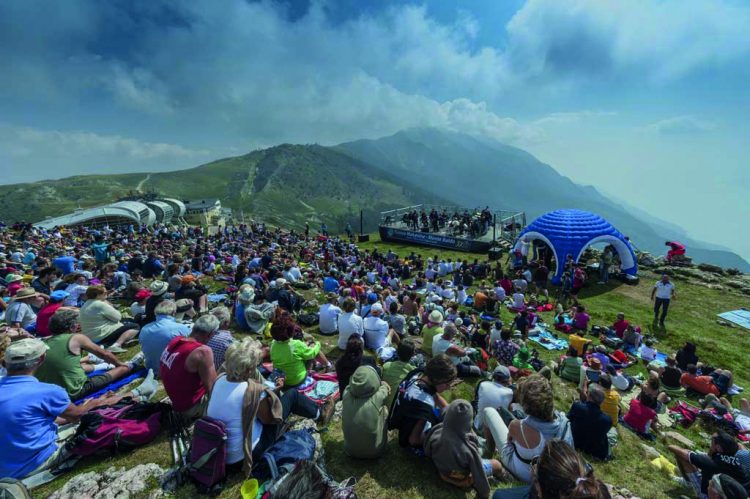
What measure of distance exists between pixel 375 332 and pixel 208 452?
533cm

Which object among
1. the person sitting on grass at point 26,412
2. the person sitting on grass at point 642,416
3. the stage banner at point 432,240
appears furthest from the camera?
the stage banner at point 432,240

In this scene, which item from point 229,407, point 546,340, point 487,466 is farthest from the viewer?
point 546,340

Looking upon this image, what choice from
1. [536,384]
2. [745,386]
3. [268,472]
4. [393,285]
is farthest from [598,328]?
[268,472]

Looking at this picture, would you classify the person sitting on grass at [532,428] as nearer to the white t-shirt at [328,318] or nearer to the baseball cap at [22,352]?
the baseball cap at [22,352]

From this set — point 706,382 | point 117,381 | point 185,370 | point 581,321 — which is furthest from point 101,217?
point 706,382

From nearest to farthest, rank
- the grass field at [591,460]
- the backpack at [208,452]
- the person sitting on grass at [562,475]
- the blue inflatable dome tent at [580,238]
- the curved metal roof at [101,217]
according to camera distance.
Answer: the person sitting on grass at [562,475] → the backpack at [208,452] → the grass field at [591,460] → the blue inflatable dome tent at [580,238] → the curved metal roof at [101,217]

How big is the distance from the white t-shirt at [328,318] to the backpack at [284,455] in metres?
5.60

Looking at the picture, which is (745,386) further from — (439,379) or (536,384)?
(439,379)

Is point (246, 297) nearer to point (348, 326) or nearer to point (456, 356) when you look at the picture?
point (348, 326)

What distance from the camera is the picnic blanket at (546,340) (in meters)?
11.5

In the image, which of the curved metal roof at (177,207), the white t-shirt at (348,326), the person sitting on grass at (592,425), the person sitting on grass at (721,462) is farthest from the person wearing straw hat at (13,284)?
the curved metal roof at (177,207)

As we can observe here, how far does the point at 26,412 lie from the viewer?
145 inches

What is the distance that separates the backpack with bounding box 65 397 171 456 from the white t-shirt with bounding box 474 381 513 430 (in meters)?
4.82

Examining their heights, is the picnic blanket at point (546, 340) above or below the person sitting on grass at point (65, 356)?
below
